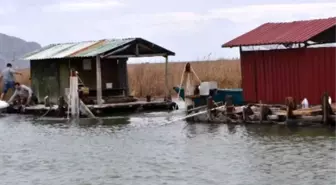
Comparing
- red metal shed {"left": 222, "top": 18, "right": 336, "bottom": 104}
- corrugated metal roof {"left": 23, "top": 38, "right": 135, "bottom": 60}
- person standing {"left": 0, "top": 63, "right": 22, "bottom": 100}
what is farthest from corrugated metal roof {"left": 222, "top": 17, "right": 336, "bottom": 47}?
person standing {"left": 0, "top": 63, "right": 22, "bottom": 100}

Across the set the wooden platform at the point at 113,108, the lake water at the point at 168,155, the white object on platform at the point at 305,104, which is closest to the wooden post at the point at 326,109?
the lake water at the point at 168,155

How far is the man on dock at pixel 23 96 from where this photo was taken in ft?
105

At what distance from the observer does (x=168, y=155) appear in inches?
754

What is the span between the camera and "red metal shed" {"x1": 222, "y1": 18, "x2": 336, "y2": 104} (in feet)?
75.5

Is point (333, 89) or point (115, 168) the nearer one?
point (115, 168)

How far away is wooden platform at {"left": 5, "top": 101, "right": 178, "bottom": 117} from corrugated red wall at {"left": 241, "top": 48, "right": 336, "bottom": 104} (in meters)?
6.08

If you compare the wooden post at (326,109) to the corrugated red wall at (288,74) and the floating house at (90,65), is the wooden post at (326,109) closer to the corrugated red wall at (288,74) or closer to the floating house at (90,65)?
the corrugated red wall at (288,74)

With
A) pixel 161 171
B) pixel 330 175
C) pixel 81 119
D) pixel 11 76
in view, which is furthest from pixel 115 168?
pixel 11 76

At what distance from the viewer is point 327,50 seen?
2295 centimetres

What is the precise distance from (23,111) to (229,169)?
16758 millimetres

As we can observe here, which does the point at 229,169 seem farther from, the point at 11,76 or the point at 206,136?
the point at 11,76

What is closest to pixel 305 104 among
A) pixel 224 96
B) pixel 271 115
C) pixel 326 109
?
pixel 271 115

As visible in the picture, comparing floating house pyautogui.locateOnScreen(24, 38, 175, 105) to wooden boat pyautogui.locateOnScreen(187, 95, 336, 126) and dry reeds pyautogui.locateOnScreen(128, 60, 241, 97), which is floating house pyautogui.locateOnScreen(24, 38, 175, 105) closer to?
dry reeds pyautogui.locateOnScreen(128, 60, 241, 97)

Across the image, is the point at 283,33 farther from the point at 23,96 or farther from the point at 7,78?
the point at 7,78
